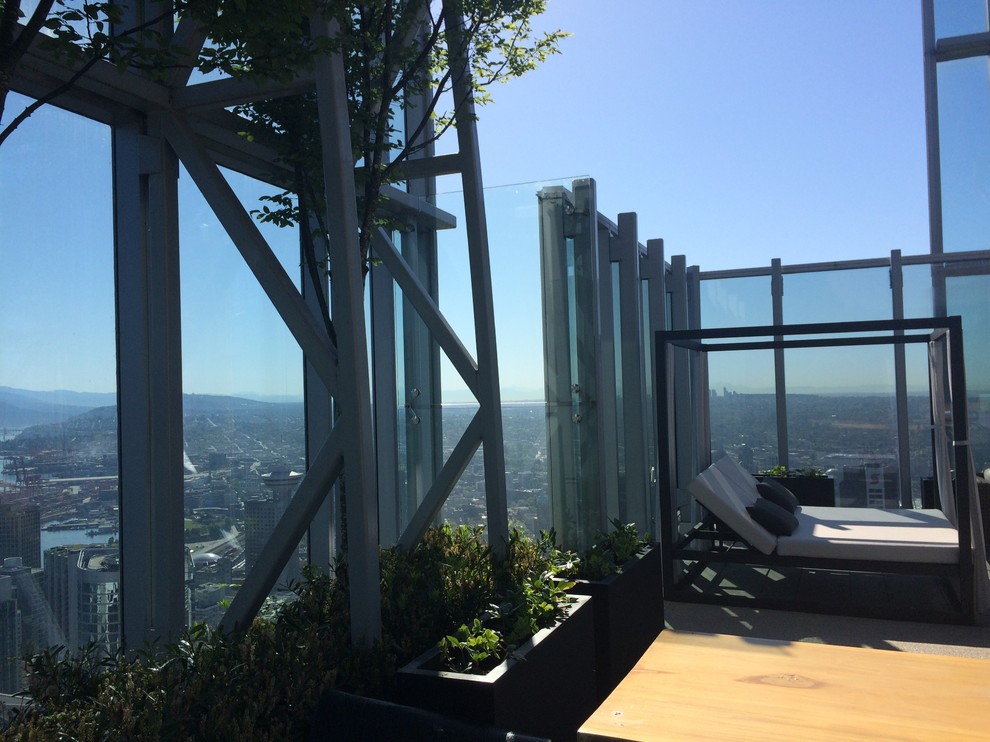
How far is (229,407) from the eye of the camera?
12.9 ft

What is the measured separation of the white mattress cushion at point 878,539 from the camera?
547cm

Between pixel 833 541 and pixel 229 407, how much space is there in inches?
167

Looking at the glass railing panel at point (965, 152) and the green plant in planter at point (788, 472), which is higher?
the glass railing panel at point (965, 152)

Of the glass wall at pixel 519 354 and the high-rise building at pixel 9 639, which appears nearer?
the high-rise building at pixel 9 639

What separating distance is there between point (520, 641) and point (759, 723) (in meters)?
1.83

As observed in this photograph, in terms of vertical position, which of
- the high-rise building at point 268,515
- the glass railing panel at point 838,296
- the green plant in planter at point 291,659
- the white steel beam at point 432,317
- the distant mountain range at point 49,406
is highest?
the glass railing panel at point 838,296

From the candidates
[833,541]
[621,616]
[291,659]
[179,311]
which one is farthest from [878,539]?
[179,311]

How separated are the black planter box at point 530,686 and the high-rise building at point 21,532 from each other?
1.45 m

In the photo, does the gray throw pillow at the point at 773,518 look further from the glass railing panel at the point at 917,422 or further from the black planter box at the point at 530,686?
the glass railing panel at the point at 917,422

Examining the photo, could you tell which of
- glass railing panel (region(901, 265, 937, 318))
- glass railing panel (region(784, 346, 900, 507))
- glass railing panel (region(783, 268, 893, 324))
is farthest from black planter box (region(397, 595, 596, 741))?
glass railing panel (region(901, 265, 937, 318))

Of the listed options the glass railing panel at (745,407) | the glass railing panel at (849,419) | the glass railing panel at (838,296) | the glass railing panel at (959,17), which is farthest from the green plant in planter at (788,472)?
the glass railing panel at (959,17)

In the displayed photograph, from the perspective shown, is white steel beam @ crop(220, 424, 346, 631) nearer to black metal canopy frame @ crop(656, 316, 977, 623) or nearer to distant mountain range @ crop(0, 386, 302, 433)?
distant mountain range @ crop(0, 386, 302, 433)

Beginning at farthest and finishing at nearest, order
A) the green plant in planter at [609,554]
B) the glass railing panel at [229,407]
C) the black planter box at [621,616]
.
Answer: the green plant in planter at [609,554] < the black planter box at [621,616] < the glass railing panel at [229,407]

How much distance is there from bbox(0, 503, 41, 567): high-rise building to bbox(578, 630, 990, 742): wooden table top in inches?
95.2
